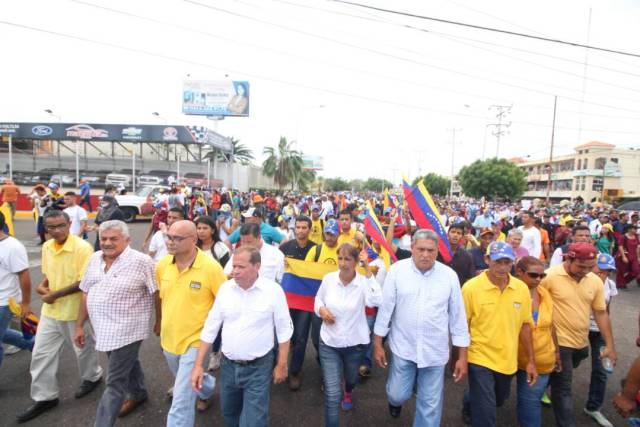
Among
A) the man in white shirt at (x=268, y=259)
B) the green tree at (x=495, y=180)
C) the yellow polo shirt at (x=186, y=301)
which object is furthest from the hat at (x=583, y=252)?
the green tree at (x=495, y=180)

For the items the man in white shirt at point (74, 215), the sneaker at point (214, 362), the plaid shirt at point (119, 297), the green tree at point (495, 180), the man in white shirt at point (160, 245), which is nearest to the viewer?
the plaid shirt at point (119, 297)

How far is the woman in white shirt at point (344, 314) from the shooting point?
9.73 feet

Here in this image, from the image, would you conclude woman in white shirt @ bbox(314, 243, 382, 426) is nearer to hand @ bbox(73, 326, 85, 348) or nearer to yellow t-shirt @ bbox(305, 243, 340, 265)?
yellow t-shirt @ bbox(305, 243, 340, 265)

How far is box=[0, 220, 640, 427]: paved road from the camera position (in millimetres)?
3152

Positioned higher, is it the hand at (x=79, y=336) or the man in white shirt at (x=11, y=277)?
the man in white shirt at (x=11, y=277)

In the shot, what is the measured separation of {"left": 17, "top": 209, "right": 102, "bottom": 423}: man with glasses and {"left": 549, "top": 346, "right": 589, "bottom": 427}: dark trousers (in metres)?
4.52

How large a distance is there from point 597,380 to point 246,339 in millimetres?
3453

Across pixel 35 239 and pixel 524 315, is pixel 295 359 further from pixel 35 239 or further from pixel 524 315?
Answer: pixel 35 239

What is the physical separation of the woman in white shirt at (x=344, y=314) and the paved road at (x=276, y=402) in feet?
2.02

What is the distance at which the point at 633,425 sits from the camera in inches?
87.3

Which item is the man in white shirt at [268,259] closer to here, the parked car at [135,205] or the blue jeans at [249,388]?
the blue jeans at [249,388]

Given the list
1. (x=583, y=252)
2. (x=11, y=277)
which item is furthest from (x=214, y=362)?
(x=583, y=252)

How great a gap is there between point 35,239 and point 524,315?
14187 mm

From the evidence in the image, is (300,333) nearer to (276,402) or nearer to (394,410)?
(276,402)
